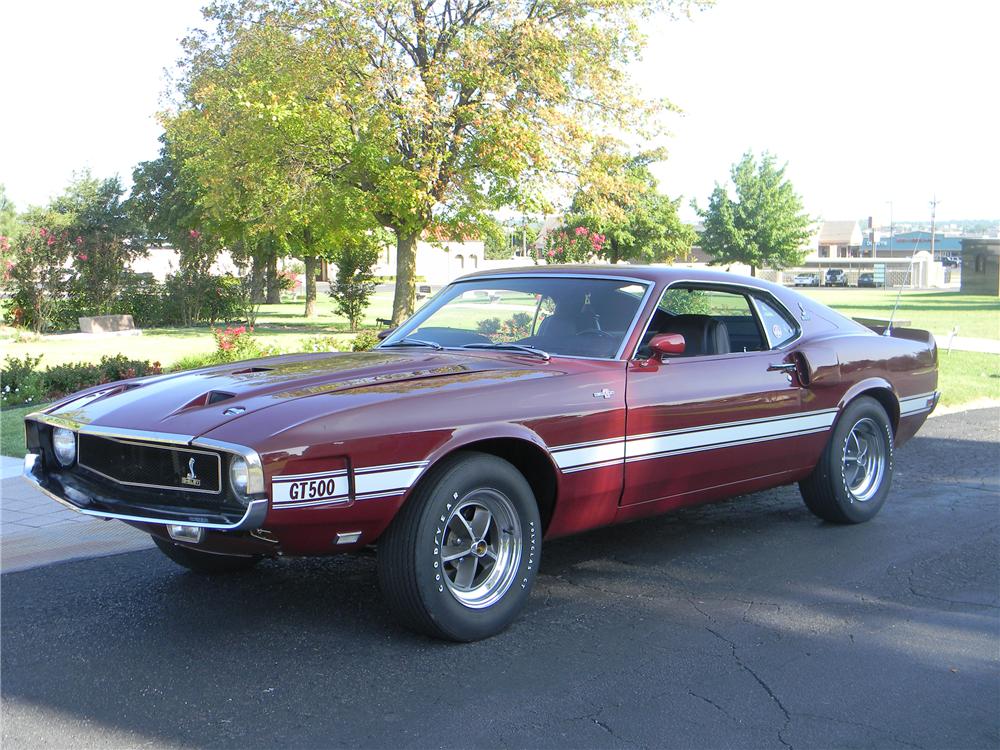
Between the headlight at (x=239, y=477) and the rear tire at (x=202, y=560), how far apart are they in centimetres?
137

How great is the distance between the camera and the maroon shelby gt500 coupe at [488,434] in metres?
3.76

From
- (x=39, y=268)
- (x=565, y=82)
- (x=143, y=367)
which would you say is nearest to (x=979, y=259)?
(x=565, y=82)

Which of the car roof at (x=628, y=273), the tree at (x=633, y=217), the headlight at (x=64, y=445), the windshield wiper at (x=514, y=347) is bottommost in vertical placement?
the headlight at (x=64, y=445)

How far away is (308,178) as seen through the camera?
70.3 feet

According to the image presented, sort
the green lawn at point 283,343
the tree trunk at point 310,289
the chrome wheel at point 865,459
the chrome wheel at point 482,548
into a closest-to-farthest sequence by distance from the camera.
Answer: the chrome wheel at point 482,548 → the chrome wheel at point 865,459 → the green lawn at point 283,343 → the tree trunk at point 310,289

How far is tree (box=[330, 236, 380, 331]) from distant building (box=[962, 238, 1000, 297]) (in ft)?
134

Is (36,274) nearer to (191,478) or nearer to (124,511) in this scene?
(124,511)

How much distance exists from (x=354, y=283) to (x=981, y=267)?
1739 inches

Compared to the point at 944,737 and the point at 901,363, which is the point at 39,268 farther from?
the point at 944,737

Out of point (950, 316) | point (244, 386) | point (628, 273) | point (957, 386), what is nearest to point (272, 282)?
point (950, 316)

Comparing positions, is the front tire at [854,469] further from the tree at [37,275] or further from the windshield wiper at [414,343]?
the tree at [37,275]

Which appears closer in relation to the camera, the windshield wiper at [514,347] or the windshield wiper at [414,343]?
the windshield wiper at [514,347]

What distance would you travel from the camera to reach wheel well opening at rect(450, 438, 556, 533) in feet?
14.3

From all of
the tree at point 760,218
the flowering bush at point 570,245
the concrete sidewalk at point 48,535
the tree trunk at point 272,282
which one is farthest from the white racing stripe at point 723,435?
the tree at point 760,218
